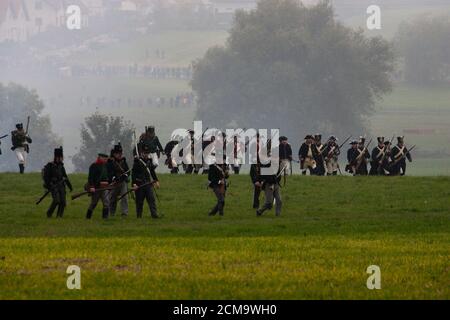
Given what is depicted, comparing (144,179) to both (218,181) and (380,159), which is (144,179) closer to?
(218,181)

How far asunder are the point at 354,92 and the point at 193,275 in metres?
134

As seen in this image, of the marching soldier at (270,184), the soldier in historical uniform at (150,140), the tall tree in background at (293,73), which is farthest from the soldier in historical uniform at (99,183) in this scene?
the tall tree in background at (293,73)

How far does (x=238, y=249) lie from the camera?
103 ft

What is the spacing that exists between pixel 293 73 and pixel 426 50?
32.9 m

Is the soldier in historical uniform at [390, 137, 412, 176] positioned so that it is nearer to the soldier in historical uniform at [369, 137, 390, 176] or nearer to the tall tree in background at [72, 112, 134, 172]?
the soldier in historical uniform at [369, 137, 390, 176]

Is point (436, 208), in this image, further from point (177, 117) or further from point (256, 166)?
point (177, 117)

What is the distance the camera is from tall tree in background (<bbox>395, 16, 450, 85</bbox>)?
184375 mm

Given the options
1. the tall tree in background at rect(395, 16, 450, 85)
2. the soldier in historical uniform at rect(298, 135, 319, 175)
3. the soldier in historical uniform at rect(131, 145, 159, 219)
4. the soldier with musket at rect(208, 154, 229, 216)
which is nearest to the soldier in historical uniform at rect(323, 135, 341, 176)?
the soldier in historical uniform at rect(298, 135, 319, 175)

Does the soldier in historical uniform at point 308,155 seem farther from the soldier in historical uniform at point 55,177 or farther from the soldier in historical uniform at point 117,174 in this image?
the soldier in historical uniform at point 55,177

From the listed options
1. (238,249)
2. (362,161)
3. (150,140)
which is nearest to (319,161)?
(362,161)

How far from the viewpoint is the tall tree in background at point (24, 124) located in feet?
508

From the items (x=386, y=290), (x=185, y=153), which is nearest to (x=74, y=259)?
(x=386, y=290)
